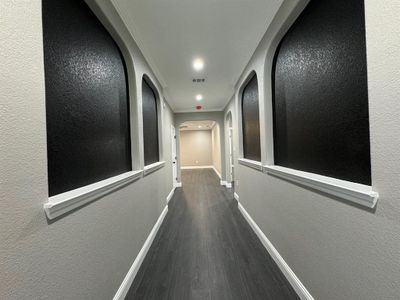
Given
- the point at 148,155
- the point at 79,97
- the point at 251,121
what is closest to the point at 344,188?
the point at 79,97

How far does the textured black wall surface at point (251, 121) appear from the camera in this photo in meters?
2.83

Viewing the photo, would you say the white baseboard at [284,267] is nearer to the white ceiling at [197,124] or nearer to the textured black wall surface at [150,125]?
the textured black wall surface at [150,125]

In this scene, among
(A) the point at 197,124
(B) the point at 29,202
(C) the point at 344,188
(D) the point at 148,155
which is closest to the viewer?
(B) the point at 29,202

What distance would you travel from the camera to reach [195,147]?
11.6 m

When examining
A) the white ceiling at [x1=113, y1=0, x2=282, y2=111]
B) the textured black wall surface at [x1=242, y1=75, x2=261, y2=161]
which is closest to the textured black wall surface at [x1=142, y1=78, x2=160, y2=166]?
the white ceiling at [x1=113, y1=0, x2=282, y2=111]

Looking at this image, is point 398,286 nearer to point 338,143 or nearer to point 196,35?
point 338,143

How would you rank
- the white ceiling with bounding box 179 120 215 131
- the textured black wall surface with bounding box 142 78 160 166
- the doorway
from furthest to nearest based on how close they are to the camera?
the doorway → the white ceiling with bounding box 179 120 215 131 → the textured black wall surface with bounding box 142 78 160 166

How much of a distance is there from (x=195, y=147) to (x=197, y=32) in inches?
380

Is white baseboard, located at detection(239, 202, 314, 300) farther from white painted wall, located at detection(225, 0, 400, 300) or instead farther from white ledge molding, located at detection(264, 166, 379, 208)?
white ledge molding, located at detection(264, 166, 379, 208)

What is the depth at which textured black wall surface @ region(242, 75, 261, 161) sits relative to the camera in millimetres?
2834

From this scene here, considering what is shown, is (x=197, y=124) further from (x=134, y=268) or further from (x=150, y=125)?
(x=134, y=268)

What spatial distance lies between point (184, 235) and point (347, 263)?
6.88ft

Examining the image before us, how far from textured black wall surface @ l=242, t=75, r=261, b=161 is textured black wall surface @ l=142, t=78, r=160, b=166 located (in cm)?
166

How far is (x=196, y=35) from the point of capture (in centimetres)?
211
